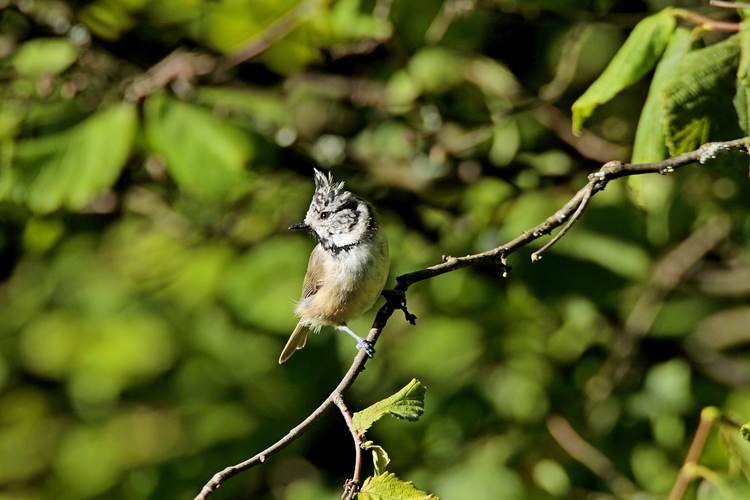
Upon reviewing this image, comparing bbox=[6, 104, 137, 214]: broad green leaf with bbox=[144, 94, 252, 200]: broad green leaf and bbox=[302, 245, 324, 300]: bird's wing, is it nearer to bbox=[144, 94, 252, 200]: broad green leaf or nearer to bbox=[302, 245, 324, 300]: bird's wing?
bbox=[144, 94, 252, 200]: broad green leaf

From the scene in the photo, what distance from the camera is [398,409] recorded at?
2088 millimetres

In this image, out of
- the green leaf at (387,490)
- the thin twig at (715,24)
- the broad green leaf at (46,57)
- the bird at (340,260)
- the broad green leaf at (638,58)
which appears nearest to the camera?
the green leaf at (387,490)

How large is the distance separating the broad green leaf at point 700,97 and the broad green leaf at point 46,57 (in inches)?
157

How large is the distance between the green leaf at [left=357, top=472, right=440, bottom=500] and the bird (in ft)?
6.59

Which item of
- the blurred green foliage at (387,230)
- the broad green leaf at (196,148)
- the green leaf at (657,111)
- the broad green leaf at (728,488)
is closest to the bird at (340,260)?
the blurred green foliage at (387,230)

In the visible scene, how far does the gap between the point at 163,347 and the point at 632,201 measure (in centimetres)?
363

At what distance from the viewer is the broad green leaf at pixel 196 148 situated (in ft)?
13.7

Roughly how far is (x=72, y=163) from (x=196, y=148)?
0.72 metres

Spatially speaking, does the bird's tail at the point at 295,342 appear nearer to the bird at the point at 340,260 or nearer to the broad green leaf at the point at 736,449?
the bird at the point at 340,260

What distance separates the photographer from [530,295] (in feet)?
14.0

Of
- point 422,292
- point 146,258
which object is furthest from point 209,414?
point 422,292

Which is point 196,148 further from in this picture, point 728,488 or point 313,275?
point 728,488

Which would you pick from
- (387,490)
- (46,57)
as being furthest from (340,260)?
(46,57)

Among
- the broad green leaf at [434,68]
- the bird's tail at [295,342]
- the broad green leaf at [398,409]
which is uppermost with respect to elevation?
the broad green leaf at [398,409]
